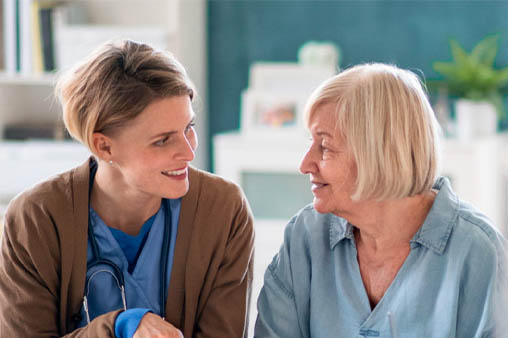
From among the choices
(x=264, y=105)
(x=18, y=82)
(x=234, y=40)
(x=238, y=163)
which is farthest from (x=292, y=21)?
(x=18, y=82)

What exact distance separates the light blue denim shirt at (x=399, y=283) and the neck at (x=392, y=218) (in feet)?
0.11

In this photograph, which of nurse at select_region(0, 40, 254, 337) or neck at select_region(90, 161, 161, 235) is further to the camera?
neck at select_region(90, 161, 161, 235)

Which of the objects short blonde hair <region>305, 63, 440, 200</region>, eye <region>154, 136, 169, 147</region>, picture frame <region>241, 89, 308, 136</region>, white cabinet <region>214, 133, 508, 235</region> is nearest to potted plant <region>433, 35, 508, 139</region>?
white cabinet <region>214, 133, 508, 235</region>

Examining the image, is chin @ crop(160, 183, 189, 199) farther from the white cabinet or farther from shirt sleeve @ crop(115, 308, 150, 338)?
the white cabinet

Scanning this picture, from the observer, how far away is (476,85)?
132 inches

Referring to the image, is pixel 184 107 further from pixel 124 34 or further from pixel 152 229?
pixel 124 34

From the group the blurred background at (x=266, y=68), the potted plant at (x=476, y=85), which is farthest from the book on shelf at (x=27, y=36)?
the potted plant at (x=476, y=85)

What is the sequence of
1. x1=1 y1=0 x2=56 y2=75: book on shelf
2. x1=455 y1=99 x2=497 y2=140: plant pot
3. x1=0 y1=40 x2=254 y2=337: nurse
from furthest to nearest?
x1=1 y1=0 x2=56 y2=75: book on shelf < x1=455 y1=99 x2=497 y2=140: plant pot < x1=0 y1=40 x2=254 y2=337: nurse

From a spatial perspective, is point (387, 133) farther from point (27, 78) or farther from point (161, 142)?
point (27, 78)

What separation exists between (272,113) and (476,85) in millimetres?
934

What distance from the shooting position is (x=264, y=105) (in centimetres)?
338

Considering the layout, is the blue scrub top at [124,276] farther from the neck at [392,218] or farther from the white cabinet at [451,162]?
the white cabinet at [451,162]

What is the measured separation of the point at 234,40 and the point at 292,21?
313 mm

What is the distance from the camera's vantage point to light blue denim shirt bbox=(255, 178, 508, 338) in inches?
55.0
